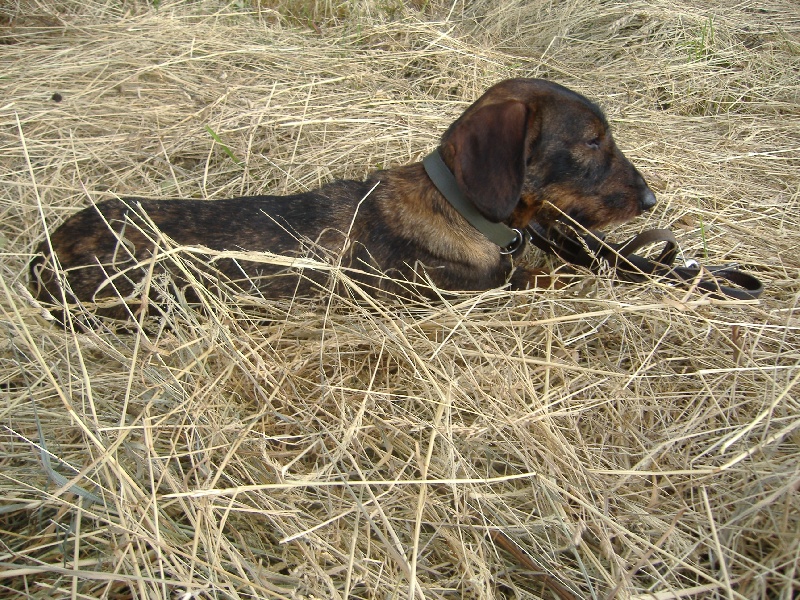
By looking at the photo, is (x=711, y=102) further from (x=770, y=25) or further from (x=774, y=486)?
(x=774, y=486)

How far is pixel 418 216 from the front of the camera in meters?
2.91

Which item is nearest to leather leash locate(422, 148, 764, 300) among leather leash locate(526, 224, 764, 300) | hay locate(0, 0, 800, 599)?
leather leash locate(526, 224, 764, 300)

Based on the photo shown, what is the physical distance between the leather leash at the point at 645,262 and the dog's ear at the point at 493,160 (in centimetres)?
42

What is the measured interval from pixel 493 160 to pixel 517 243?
60 centimetres

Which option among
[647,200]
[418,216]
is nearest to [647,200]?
[647,200]

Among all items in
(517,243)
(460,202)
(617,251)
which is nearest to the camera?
(460,202)

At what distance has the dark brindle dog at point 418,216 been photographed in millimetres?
2730

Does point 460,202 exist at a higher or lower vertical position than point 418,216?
higher

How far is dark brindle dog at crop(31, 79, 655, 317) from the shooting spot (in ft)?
8.96

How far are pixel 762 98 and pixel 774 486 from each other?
3733mm

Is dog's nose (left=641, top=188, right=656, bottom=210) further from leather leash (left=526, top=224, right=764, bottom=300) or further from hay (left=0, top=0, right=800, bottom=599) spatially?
hay (left=0, top=0, right=800, bottom=599)

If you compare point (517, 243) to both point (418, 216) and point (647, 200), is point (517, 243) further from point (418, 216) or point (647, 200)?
point (647, 200)

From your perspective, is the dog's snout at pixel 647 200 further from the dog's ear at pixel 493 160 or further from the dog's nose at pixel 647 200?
the dog's ear at pixel 493 160

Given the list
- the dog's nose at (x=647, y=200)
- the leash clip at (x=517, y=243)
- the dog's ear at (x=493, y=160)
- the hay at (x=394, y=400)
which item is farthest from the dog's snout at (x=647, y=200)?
the dog's ear at (x=493, y=160)
